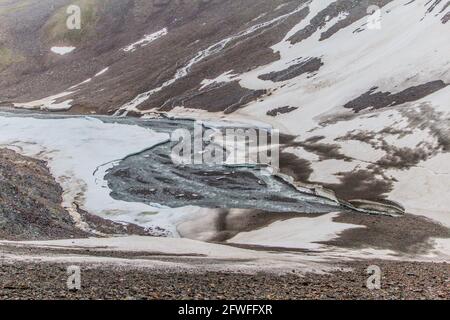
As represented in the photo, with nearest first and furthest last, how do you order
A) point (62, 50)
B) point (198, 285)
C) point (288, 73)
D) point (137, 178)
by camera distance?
point (198, 285), point (137, 178), point (288, 73), point (62, 50)

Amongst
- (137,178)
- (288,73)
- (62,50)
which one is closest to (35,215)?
(137,178)

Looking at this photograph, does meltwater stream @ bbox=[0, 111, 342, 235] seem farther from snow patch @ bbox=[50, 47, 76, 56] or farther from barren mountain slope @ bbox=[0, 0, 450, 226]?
snow patch @ bbox=[50, 47, 76, 56]

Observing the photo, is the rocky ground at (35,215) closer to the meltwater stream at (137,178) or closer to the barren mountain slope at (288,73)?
the meltwater stream at (137,178)

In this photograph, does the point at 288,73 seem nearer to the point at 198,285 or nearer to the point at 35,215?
the point at 35,215

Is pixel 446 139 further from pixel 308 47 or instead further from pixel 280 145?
pixel 308 47

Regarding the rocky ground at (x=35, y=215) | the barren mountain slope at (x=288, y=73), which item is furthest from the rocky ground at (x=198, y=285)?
the barren mountain slope at (x=288, y=73)
